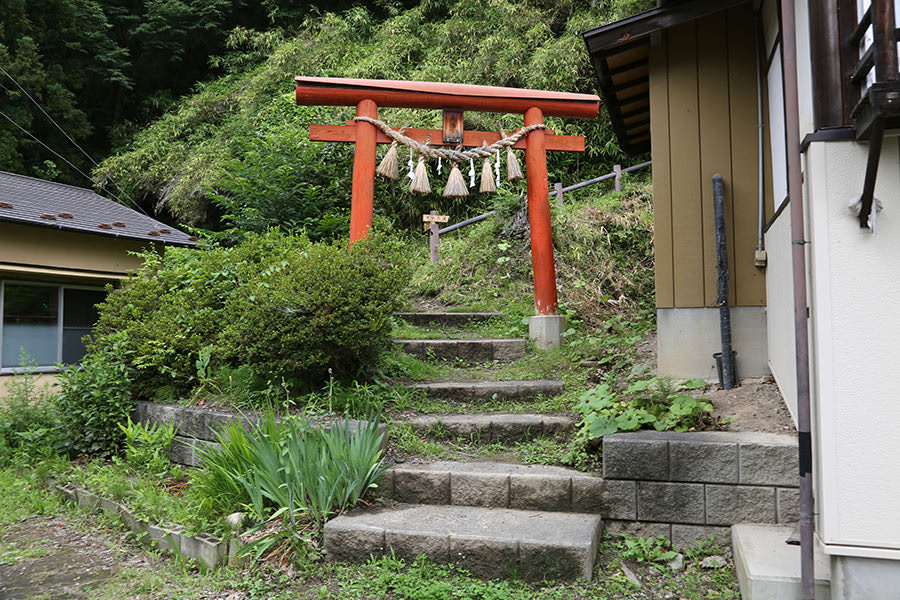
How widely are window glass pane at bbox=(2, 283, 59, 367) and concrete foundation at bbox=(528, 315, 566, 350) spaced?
21.2ft

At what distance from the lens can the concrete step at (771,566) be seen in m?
2.42

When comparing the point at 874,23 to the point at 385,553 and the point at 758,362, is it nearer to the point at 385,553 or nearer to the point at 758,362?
the point at 758,362

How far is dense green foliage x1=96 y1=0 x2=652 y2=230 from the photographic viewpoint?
973cm

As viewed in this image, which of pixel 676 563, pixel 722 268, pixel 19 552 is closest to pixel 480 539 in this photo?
pixel 676 563

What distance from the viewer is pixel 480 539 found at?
9.86 feet

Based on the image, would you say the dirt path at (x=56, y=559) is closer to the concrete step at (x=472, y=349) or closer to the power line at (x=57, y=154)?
the concrete step at (x=472, y=349)

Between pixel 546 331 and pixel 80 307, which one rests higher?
pixel 80 307

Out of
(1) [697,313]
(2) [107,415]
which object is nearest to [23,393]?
(2) [107,415]

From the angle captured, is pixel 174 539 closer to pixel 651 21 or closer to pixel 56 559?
pixel 56 559

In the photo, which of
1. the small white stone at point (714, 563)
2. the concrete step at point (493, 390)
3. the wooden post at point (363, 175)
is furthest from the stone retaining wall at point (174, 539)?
the wooden post at point (363, 175)

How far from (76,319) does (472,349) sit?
6314 millimetres

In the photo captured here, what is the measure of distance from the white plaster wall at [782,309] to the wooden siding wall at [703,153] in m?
0.35

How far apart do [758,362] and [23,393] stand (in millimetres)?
7119

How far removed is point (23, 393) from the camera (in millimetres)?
6262
